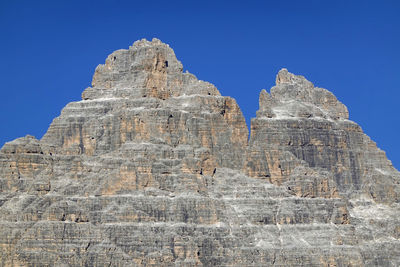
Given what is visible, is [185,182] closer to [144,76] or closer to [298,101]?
[144,76]

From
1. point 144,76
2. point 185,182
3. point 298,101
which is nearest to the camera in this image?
point 185,182

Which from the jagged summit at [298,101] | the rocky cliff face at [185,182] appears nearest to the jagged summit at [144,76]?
the rocky cliff face at [185,182]

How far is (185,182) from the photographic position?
150375mm

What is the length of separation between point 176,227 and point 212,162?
13.9m

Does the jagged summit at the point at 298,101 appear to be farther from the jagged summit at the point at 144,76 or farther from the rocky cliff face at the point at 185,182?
the jagged summit at the point at 144,76

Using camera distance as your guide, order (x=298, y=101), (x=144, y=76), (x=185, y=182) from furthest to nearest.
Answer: (x=298, y=101) → (x=144, y=76) → (x=185, y=182)

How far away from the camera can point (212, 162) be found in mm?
158250

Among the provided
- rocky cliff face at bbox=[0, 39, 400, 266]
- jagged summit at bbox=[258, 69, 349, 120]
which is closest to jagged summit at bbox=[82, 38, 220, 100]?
rocky cliff face at bbox=[0, 39, 400, 266]

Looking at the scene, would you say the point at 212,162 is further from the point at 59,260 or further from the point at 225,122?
the point at 59,260

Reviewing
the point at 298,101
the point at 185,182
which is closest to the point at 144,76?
the point at 185,182

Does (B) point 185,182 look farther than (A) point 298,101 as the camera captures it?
No

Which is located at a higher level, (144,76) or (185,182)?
(144,76)

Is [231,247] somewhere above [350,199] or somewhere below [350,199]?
below

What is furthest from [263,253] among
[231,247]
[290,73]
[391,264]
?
[290,73]
